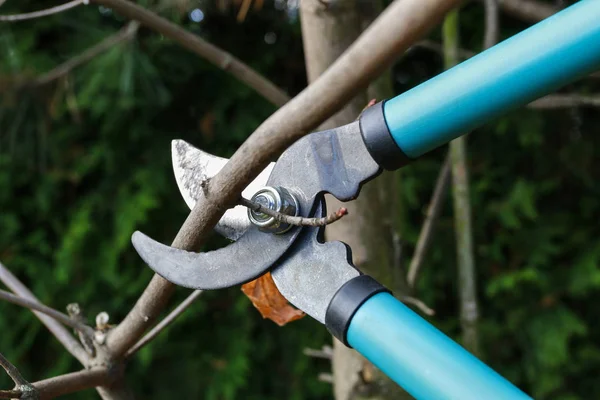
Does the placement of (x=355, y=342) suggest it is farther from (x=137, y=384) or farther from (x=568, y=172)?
(x=568, y=172)

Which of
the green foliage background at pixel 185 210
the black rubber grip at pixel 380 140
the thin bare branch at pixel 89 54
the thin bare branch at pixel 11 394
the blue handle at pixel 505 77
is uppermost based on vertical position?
the blue handle at pixel 505 77

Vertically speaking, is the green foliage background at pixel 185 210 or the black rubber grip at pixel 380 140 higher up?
the black rubber grip at pixel 380 140

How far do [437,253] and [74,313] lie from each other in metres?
1.18

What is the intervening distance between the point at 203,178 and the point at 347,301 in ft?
0.67

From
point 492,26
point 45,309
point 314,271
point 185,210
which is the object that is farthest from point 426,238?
point 185,210

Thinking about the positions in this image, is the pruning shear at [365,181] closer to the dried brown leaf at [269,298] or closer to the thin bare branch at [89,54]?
the dried brown leaf at [269,298]

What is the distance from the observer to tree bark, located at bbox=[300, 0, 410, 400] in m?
0.76

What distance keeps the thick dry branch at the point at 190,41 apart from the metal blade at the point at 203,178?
0.92ft

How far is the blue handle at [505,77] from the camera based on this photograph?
40 centimetres

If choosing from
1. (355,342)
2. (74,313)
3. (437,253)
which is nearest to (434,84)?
(355,342)

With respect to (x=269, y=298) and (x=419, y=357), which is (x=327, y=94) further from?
(x=269, y=298)

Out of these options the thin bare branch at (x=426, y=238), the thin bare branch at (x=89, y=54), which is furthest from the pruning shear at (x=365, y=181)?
the thin bare branch at (x=89, y=54)

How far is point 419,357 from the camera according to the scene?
456mm

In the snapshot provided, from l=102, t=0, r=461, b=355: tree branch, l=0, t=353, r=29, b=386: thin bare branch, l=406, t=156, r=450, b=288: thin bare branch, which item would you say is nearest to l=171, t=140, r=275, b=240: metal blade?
l=102, t=0, r=461, b=355: tree branch
